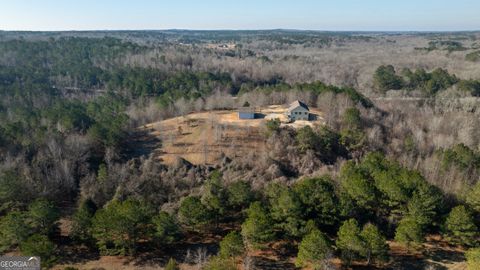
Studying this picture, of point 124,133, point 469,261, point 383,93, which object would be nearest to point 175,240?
point 469,261

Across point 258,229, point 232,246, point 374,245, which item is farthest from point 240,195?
point 374,245

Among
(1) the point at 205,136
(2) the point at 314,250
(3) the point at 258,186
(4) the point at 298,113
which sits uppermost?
(4) the point at 298,113

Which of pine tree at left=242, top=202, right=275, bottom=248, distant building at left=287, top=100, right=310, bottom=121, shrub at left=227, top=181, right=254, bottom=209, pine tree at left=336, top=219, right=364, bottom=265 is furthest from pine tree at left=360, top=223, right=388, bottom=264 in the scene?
distant building at left=287, top=100, right=310, bottom=121

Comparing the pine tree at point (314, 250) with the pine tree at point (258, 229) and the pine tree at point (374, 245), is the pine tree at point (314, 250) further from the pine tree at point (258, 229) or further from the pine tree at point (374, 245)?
the pine tree at point (258, 229)

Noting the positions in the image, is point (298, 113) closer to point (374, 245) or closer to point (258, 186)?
point (258, 186)

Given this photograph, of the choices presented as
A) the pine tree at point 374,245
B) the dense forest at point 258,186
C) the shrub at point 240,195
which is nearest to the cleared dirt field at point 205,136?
the dense forest at point 258,186

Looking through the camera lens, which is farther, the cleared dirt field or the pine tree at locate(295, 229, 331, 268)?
the cleared dirt field

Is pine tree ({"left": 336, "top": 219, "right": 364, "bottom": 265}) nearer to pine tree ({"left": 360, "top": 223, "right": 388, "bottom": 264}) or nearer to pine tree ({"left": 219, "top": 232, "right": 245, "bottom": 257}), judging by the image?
pine tree ({"left": 360, "top": 223, "right": 388, "bottom": 264})

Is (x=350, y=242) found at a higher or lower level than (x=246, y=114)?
lower
